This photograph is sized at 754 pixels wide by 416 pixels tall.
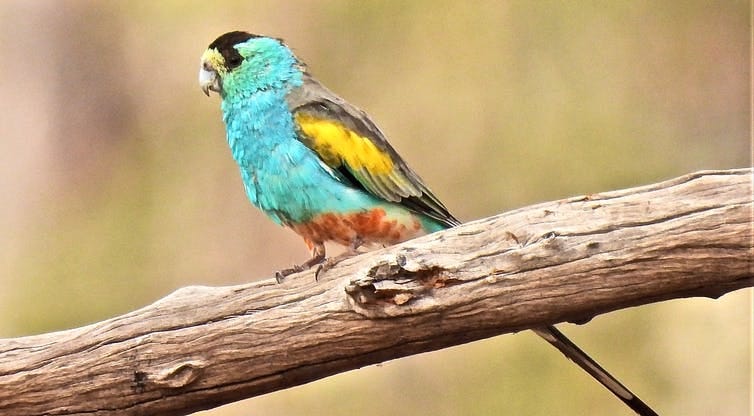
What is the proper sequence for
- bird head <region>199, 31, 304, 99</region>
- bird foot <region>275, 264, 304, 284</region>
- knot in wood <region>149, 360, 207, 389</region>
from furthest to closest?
bird head <region>199, 31, 304, 99</region> < bird foot <region>275, 264, 304, 284</region> < knot in wood <region>149, 360, 207, 389</region>

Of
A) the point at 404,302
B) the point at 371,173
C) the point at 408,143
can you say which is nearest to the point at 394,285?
the point at 404,302

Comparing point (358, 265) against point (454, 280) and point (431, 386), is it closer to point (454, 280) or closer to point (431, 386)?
point (454, 280)

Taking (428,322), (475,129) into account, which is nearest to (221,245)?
(475,129)

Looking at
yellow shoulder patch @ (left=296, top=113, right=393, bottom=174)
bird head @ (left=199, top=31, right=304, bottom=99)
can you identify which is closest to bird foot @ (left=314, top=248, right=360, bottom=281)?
yellow shoulder patch @ (left=296, top=113, right=393, bottom=174)

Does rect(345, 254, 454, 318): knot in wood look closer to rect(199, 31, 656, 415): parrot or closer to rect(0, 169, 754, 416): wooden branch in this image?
rect(0, 169, 754, 416): wooden branch

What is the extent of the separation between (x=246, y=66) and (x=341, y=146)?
39 centimetres

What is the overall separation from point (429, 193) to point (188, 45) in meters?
1.58

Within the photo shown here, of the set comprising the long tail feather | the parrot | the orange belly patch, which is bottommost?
the long tail feather

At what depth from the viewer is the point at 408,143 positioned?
347cm

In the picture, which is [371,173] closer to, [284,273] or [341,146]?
[341,146]

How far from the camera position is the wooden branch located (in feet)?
5.75

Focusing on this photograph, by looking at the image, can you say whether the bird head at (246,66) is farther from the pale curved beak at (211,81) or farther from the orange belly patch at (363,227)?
the orange belly patch at (363,227)

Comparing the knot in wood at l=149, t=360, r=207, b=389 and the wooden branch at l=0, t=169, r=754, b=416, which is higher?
the wooden branch at l=0, t=169, r=754, b=416

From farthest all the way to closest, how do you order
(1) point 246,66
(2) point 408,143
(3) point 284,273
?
1. (2) point 408,143
2. (1) point 246,66
3. (3) point 284,273
